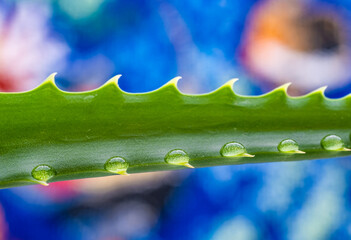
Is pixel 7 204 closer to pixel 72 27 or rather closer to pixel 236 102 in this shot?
pixel 72 27

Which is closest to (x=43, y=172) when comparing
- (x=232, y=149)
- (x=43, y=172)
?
(x=43, y=172)

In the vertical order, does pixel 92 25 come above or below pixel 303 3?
below

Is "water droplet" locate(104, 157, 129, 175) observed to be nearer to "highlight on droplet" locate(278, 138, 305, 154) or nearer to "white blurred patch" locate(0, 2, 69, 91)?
"highlight on droplet" locate(278, 138, 305, 154)

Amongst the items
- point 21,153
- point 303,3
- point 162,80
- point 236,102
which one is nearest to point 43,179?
point 21,153

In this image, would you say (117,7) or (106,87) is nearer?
(106,87)

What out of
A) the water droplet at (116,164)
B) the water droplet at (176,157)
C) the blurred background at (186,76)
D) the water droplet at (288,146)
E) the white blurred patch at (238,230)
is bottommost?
the water droplet at (116,164)

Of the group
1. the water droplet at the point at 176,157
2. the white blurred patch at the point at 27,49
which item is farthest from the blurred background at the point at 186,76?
the water droplet at the point at 176,157

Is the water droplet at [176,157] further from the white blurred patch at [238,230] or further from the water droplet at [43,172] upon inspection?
the white blurred patch at [238,230]
